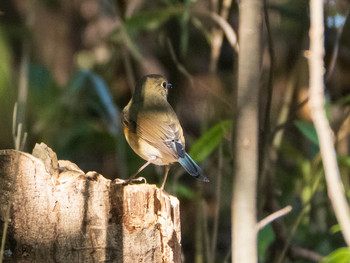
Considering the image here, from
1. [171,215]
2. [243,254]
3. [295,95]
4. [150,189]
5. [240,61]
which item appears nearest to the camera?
[243,254]

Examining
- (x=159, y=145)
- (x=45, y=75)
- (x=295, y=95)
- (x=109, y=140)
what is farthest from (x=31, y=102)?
(x=295, y=95)

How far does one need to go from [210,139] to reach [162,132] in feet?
0.92

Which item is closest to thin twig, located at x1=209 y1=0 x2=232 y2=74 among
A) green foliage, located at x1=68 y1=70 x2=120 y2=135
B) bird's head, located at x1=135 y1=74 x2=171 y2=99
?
bird's head, located at x1=135 y1=74 x2=171 y2=99

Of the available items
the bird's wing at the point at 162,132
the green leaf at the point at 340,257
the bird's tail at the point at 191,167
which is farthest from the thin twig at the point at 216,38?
the green leaf at the point at 340,257

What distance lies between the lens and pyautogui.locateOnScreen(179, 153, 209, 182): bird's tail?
105 inches

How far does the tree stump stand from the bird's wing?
1.03 m

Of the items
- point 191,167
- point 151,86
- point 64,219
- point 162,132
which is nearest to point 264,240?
point 191,167

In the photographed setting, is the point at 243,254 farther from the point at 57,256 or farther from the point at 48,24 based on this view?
the point at 48,24

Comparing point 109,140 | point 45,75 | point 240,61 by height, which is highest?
point 45,75

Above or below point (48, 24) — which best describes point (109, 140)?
below

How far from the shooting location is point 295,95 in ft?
12.2

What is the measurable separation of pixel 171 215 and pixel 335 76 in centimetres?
302

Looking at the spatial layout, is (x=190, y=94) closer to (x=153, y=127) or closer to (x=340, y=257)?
(x=153, y=127)

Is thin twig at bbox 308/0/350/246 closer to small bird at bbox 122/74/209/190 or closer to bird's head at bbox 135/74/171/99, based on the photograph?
small bird at bbox 122/74/209/190
